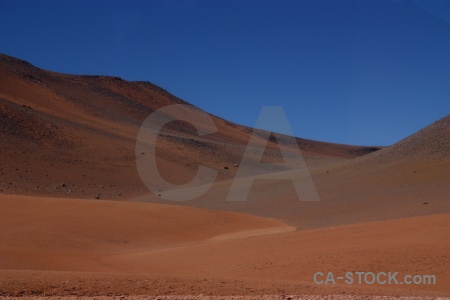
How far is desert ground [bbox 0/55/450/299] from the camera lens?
9.23m

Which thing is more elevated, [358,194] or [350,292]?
[358,194]

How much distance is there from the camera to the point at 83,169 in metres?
39.0

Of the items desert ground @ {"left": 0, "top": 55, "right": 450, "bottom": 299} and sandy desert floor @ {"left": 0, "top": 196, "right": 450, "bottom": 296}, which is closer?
sandy desert floor @ {"left": 0, "top": 196, "right": 450, "bottom": 296}

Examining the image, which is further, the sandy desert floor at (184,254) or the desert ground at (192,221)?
the desert ground at (192,221)

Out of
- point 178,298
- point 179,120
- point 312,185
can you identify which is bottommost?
point 178,298

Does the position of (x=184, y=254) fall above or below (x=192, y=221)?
below

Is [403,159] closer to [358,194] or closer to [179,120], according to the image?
[358,194]

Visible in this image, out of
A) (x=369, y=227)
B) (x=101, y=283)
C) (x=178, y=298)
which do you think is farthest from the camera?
(x=369, y=227)

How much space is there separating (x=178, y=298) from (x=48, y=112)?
4677 centimetres

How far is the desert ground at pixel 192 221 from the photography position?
30.3 feet

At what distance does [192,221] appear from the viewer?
74.3 feet

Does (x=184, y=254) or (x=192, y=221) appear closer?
(x=184, y=254)

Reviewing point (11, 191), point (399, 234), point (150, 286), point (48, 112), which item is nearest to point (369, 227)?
point (399, 234)

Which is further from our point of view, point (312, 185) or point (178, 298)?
point (312, 185)
